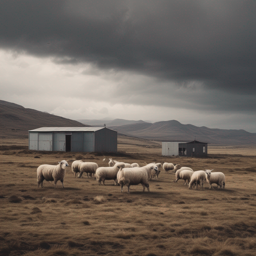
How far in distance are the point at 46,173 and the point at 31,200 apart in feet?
14.7

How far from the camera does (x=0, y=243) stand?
9000mm

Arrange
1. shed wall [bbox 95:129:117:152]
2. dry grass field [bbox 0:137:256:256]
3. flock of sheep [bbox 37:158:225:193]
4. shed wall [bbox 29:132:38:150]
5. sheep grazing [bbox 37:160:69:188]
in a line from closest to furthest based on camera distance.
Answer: dry grass field [bbox 0:137:256:256] < flock of sheep [bbox 37:158:225:193] < sheep grazing [bbox 37:160:69:188] < shed wall [bbox 95:129:117:152] < shed wall [bbox 29:132:38:150]

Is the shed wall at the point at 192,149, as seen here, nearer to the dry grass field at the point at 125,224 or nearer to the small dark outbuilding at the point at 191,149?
the small dark outbuilding at the point at 191,149

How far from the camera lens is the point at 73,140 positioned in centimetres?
6006

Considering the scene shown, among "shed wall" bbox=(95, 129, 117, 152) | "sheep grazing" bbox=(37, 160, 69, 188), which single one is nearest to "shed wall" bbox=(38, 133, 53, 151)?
"shed wall" bbox=(95, 129, 117, 152)

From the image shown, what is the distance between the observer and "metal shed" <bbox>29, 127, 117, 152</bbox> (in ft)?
195

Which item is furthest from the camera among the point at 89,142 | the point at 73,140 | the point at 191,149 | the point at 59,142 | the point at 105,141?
the point at 191,149

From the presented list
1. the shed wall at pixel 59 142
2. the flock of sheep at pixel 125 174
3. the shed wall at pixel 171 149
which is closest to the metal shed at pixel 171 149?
the shed wall at pixel 171 149

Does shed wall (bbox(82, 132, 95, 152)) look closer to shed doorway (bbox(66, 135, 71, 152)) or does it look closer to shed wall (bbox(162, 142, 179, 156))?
shed doorway (bbox(66, 135, 71, 152))

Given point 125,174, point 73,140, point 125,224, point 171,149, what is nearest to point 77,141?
point 73,140

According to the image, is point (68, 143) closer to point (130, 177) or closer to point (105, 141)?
point (105, 141)

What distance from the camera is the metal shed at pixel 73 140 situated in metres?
59.5

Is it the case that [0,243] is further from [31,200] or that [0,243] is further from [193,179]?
Result: [193,179]

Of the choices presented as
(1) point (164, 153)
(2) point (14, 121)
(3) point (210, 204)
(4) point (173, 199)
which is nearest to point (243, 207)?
(3) point (210, 204)
